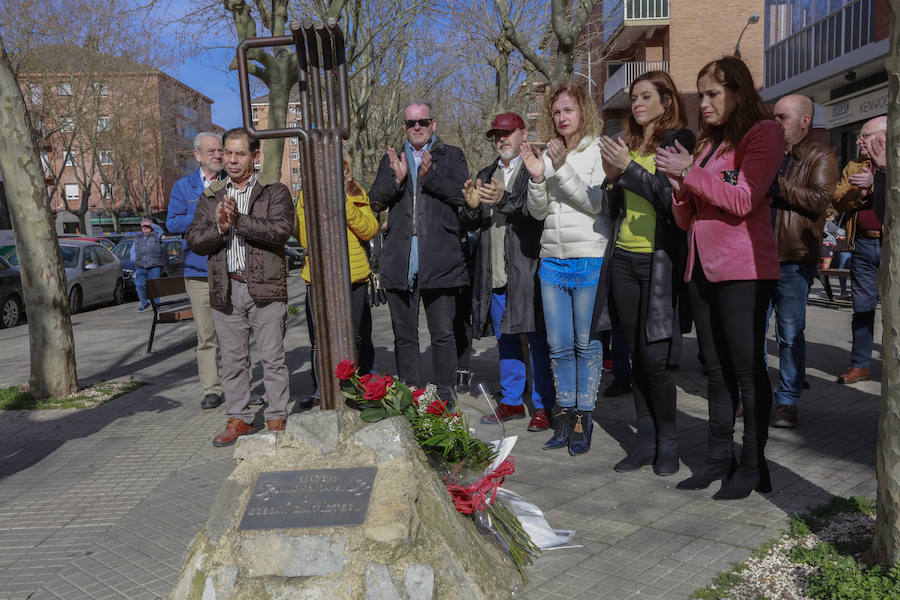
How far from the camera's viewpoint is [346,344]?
3.68 m

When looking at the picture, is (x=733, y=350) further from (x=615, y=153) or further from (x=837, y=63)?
(x=837, y=63)

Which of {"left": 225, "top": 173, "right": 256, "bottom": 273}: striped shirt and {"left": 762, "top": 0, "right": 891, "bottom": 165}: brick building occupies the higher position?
{"left": 762, "top": 0, "right": 891, "bottom": 165}: brick building

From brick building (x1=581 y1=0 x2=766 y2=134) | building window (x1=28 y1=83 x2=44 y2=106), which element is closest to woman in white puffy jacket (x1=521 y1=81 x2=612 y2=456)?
brick building (x1=581 y1=0 x2=766 y2=134)

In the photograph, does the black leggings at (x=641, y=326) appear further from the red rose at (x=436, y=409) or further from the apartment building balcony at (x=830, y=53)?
the apartment building balcony at (x=830, y=53)

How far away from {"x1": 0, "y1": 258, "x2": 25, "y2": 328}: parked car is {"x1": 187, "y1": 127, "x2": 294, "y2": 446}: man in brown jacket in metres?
11.6

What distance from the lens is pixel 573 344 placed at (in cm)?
511

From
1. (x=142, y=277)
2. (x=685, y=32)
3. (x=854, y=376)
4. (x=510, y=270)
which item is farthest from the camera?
(x=685, y=32)

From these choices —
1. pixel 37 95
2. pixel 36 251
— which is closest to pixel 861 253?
pixel 36 251

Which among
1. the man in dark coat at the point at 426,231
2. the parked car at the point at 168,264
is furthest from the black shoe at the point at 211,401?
the parked car at the point at 168,264

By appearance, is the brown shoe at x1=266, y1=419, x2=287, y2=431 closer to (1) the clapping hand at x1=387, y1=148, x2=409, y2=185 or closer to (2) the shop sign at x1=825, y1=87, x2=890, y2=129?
(1) the clapping hand at x1=387, y1=148, x2=409, y2=185

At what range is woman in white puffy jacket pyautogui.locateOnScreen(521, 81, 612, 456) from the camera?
16.2 feet

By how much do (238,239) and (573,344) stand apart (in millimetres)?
2428

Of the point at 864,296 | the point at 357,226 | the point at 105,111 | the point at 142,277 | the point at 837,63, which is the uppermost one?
the point at 105,111

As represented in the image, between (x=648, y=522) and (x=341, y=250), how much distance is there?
1.96 meters
